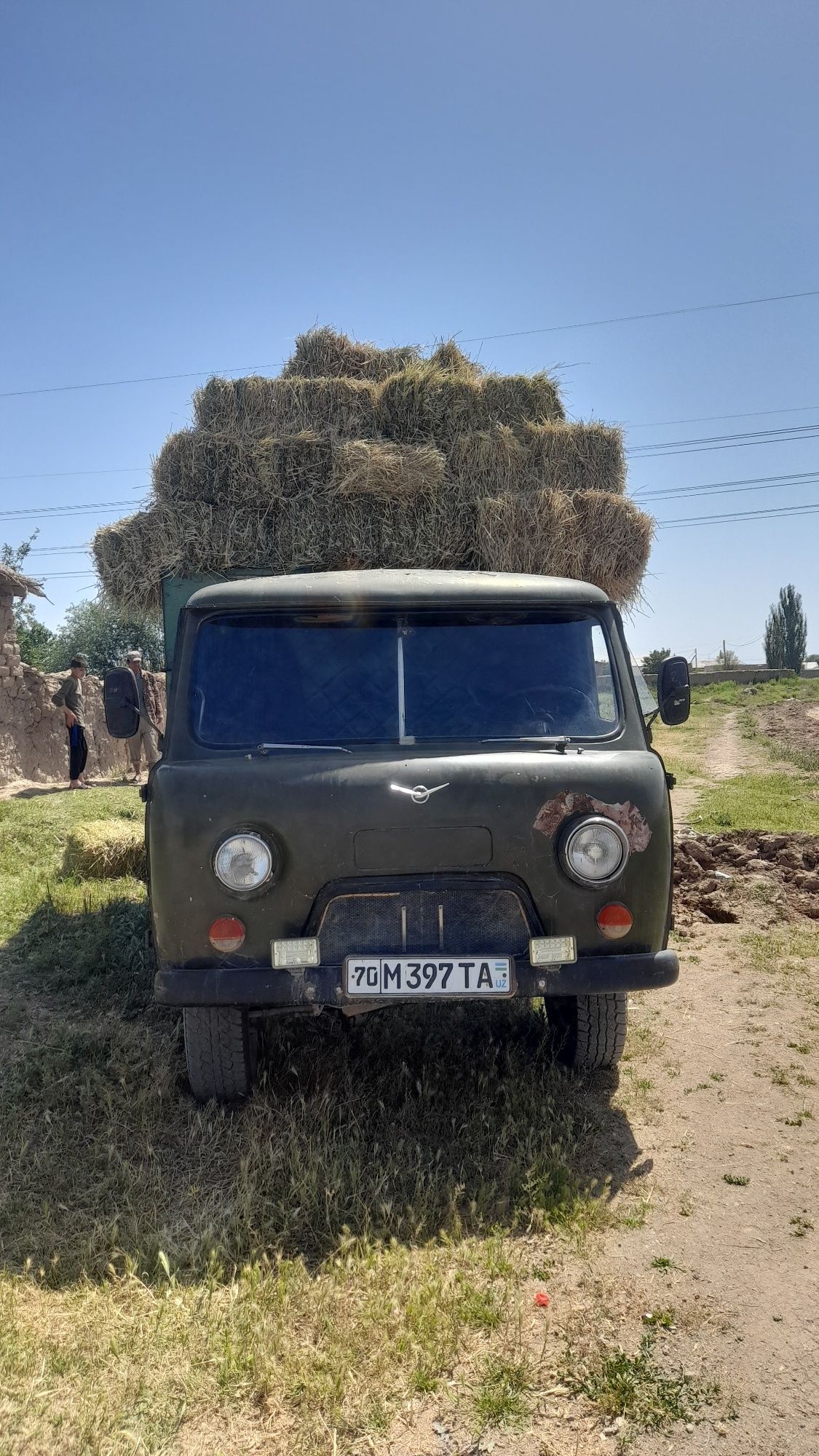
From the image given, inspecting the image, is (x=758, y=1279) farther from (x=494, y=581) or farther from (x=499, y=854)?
(x=494, y=581)

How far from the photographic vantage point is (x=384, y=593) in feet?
13.2

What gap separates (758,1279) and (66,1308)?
1.98m

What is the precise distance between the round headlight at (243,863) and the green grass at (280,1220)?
3.13 feet

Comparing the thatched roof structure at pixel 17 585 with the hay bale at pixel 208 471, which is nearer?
the hay bale at pixel 208 471

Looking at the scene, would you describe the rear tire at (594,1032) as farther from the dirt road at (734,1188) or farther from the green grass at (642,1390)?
the green grass at (642,1390)

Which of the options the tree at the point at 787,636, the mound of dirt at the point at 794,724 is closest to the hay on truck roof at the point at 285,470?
the mound of dirt at the point at 794,724

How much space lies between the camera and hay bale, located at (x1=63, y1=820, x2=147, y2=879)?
290 inches

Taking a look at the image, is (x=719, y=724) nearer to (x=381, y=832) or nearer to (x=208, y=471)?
(x=208, y=471)

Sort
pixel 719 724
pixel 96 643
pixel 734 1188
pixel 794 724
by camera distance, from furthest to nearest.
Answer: pixel 96 643 → pixel 719 724 → pixel 794 724 → pixel 734 1188

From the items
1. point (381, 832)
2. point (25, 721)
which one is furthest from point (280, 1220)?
point (25, 721)

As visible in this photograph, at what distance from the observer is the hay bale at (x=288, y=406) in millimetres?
6781

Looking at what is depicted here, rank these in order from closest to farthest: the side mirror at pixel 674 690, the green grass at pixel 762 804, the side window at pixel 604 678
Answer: the side window at pixel 604 678
the side mirror at pixel 674 690
the green grass at pixel 762 804

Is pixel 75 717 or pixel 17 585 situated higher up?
pixel 17 585

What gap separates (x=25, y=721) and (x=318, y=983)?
11.6 m
